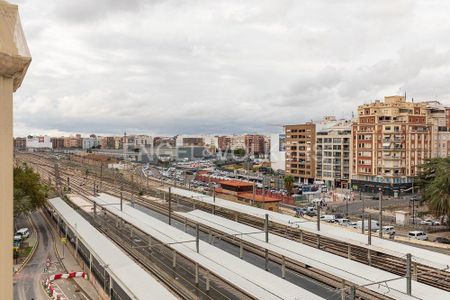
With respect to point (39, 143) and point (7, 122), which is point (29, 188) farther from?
point (39, 143)

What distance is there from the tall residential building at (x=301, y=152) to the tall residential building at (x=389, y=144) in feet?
28.0

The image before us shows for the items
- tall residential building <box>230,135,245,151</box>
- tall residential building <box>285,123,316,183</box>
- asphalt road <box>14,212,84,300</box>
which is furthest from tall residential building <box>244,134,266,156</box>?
asphalt road <box>14,212,84,300</box>

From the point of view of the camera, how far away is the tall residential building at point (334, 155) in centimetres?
5281

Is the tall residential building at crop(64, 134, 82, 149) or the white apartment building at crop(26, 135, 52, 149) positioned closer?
the white apartment building at crop(26, 135, 52, 149)

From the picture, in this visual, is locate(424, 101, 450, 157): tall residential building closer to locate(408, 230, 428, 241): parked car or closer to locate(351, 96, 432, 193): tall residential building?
locate(351, 96, 432, 193): tall residential building

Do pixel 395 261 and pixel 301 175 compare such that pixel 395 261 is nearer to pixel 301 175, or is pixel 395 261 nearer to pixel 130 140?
pixel 301 175

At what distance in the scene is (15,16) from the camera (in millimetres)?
2656

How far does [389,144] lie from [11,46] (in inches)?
1879

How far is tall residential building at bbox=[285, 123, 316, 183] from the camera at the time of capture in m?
57.6

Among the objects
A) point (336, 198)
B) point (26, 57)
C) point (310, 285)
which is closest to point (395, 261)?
point (310, 285)

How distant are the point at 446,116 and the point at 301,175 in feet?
69.8

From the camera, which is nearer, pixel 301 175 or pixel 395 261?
pixel 395 261

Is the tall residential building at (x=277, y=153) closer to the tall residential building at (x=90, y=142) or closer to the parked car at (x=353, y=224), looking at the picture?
the parked car at (x=353, y=224)

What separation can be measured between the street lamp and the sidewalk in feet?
41.7
